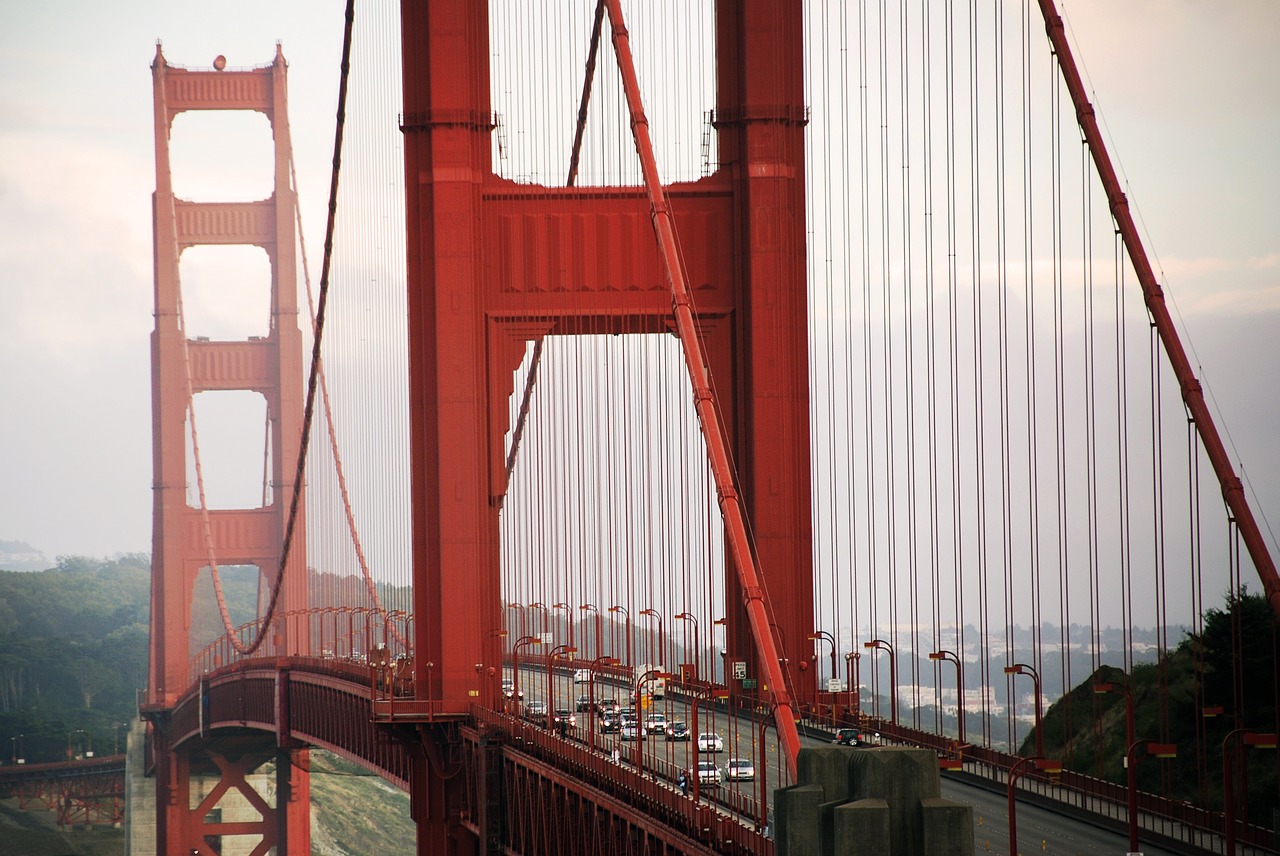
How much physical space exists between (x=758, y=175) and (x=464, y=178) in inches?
169

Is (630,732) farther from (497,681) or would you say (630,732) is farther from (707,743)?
(707,743)

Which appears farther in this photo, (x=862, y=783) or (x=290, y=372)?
(x=290, y=372)

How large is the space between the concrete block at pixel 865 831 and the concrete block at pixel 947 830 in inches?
10.3

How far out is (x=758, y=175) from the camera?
86.7 feet

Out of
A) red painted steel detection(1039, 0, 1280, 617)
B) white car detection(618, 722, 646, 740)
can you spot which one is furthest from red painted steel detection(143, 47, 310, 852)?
red painted steel detection(1039, 0, 1280, 617)

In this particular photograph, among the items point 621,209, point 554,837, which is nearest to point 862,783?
point 554,837

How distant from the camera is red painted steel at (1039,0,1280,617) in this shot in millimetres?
15070

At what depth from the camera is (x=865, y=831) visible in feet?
41.7

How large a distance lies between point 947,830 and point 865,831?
1.69 feet

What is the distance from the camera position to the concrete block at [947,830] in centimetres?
1257

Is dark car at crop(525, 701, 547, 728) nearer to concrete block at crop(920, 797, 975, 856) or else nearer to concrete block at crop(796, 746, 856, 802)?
concrete block at crop(796, 746, 856, 802)

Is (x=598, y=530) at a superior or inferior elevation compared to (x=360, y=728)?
superior

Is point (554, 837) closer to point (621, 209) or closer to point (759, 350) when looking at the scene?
point (759, 350)

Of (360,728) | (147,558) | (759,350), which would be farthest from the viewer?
(147,558)
